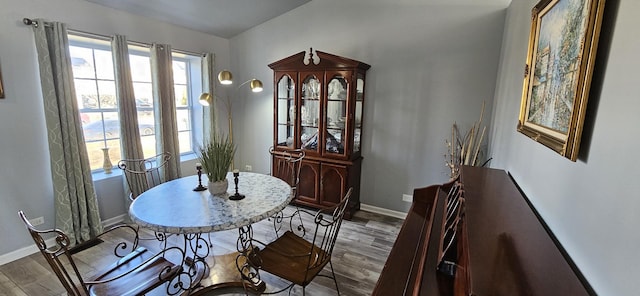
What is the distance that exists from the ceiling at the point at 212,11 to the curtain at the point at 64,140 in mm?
637

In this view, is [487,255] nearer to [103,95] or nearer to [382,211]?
[382,211]

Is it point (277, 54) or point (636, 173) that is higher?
point (277, 54)

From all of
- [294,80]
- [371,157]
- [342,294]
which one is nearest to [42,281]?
[342,294]

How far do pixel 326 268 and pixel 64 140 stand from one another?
274cm

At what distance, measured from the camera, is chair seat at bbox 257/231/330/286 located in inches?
67.2

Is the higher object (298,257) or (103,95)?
(103,95)

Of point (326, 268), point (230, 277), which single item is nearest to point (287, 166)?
point (326, 268)

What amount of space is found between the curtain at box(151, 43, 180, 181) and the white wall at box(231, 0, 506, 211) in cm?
138

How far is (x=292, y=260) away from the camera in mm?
1872

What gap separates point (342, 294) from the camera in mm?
2191

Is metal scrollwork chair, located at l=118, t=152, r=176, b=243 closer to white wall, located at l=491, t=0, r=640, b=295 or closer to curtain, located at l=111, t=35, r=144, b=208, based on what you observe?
curtain, located at l=111, t=35, r=144, b=208

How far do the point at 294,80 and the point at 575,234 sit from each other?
3070mm

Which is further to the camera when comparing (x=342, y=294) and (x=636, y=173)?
(x=342, y=294)

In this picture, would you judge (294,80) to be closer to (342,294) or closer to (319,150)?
(319,150)
